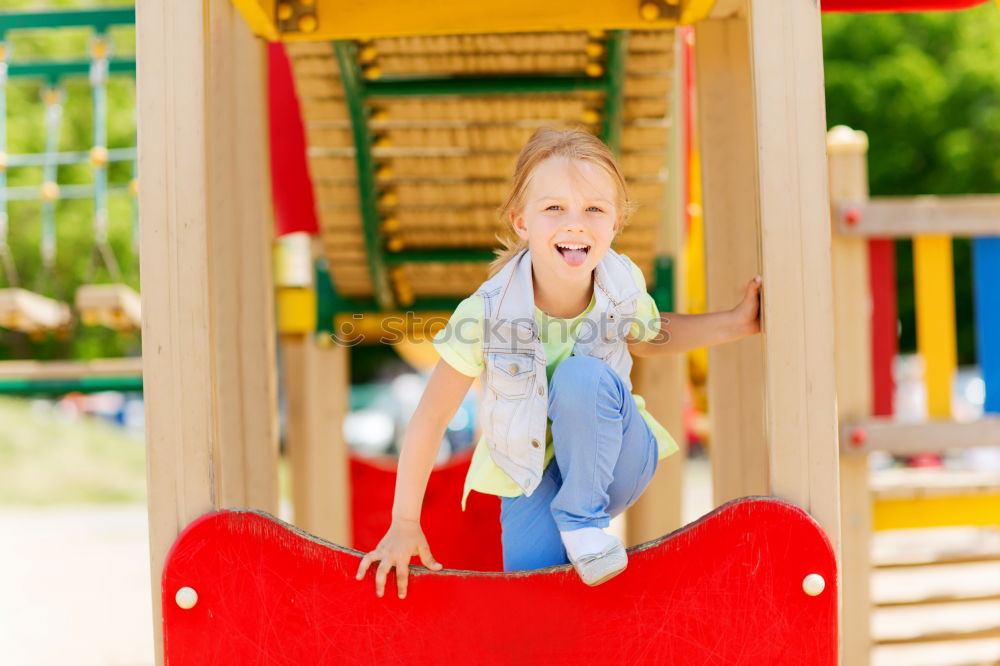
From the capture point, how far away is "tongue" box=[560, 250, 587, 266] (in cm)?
194

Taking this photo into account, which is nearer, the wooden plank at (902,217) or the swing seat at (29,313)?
the wooden plank at (902,217)

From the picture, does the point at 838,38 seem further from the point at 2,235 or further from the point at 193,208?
the point at 193,208

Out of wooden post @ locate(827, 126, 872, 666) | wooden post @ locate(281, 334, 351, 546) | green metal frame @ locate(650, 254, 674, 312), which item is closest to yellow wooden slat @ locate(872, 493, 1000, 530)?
wooden post @ locate(827, 126, 872, 666)

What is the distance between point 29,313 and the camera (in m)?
5.08

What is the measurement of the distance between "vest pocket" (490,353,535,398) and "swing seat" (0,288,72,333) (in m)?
3.78

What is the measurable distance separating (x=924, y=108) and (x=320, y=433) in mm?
19656

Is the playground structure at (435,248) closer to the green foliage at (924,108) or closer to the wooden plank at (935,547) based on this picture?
the wooden plank at (935,547)

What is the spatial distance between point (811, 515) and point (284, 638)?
36.3 inches

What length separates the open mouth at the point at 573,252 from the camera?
194cm

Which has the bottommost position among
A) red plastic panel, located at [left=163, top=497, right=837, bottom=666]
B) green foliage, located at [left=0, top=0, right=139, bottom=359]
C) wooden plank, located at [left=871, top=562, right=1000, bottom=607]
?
wooden plank, located at [left=871, top=562, right=1000, bottom=607]

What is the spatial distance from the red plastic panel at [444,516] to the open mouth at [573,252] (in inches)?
50.1

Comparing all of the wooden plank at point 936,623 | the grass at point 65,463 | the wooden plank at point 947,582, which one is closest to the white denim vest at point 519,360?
the wooden plank at point 936,623

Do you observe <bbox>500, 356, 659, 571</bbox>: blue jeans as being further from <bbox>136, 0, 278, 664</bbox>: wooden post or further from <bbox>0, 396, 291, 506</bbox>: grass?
<bbox>0, 396, 291, 506</bbox>: grass

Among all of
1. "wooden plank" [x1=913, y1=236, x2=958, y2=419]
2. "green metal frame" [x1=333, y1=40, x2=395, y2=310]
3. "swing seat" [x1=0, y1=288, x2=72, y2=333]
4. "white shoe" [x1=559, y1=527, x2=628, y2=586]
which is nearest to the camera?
"white shoe" [x1=559, y1=527, x2=628, y2=586]
